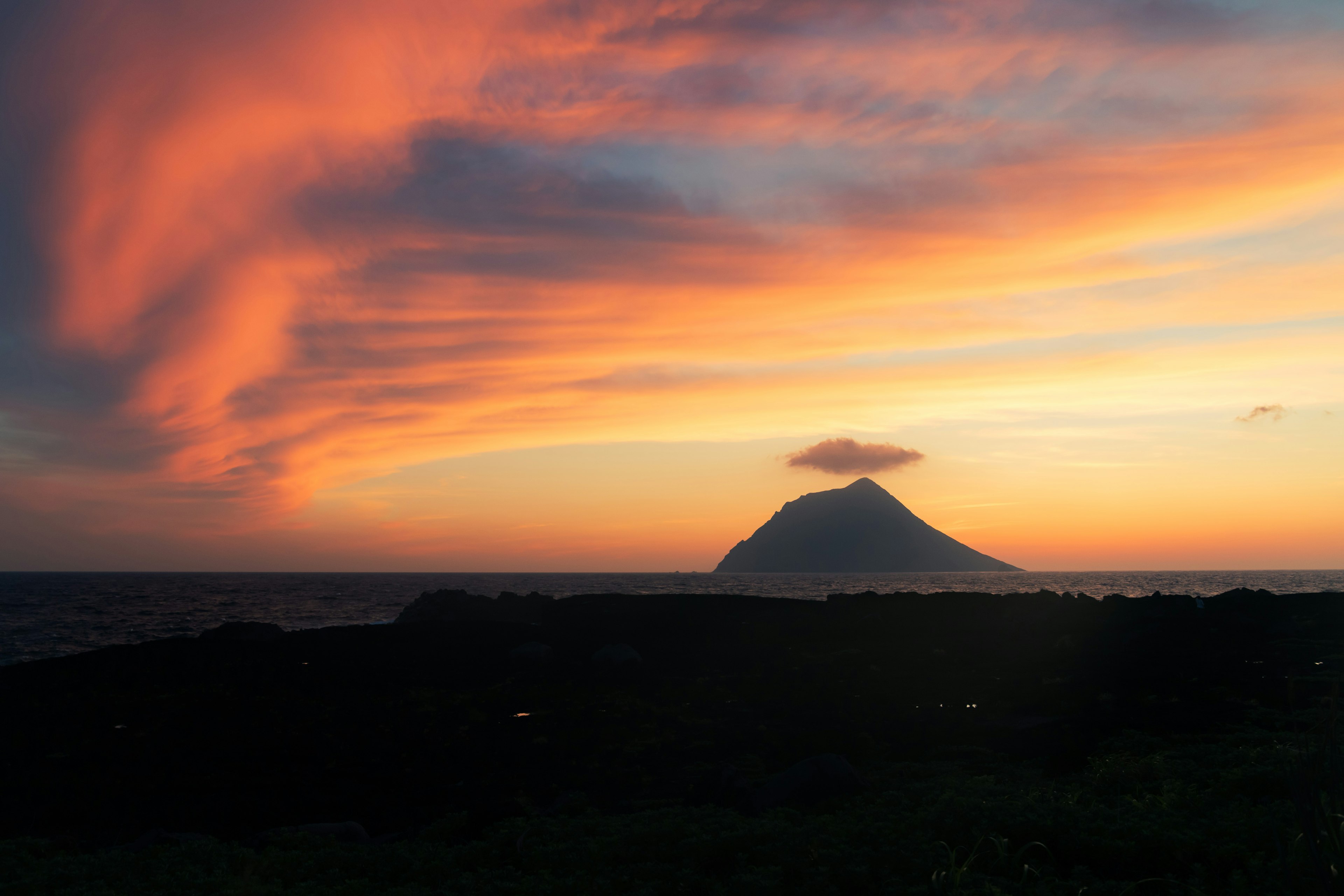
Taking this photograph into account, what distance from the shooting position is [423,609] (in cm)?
5400

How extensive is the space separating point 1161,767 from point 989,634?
83.8ft

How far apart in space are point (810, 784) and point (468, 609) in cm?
4302

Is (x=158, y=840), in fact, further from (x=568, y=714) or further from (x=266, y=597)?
(x=266, y=597)

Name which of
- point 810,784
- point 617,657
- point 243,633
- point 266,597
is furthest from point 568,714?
point 266,597

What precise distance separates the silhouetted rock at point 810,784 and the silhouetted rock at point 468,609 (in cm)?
3890

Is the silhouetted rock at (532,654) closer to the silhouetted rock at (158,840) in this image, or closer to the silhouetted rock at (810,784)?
the silhouetted rock at (158,840)

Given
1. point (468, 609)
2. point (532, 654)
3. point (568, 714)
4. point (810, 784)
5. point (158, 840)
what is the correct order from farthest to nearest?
point (468, 609), point (532, 654), point (568, 714), point (810, 784), point (158, 840)

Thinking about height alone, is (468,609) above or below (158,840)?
above

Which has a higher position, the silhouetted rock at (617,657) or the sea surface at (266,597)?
the silhouetted rock at (617,657)

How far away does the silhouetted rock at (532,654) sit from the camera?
106ft

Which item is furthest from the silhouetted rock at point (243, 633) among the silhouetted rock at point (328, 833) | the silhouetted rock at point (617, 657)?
the silhouetted rock at point (328, 833)

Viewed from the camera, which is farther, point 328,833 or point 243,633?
point 243,633

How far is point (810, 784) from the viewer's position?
14164 mm

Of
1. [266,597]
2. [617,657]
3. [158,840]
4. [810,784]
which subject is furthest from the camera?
[266,597]
